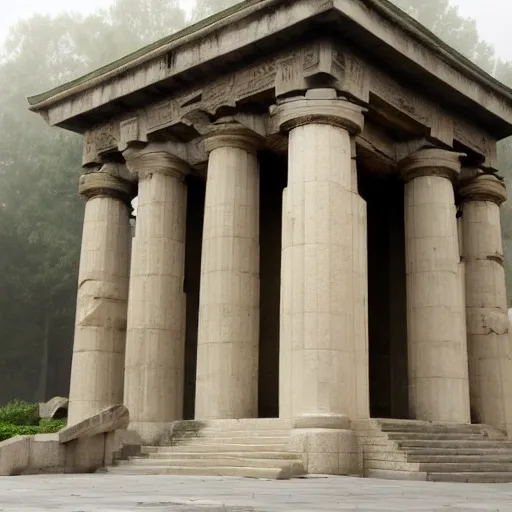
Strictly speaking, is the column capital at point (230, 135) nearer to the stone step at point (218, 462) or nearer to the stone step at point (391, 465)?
the stone step at point (218, 462)

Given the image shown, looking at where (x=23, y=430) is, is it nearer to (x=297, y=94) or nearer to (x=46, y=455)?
(x=46, y=455)

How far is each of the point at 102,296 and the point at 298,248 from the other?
7.91 m

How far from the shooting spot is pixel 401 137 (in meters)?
22.6

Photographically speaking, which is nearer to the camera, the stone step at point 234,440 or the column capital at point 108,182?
the stone step at point 234,440

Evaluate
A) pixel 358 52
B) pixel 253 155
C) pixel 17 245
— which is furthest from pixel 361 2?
pixel 17 245

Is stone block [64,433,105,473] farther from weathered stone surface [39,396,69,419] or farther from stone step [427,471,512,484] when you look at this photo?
weathered stone surface [39,396,69,419]

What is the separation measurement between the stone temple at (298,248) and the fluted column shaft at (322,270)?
5cm

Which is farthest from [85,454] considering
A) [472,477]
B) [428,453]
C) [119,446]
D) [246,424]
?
[472,477]

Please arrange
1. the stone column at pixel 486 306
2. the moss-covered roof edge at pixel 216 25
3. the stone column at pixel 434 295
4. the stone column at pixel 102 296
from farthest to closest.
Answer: the stone column at pixel 102 296 < the stone column at pixel 486 306 < the stone column at pixel 434 295 < the moss-covered roof edge at pixel 216 25

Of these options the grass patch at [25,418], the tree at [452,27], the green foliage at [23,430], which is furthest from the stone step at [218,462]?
the tree at [452,27]

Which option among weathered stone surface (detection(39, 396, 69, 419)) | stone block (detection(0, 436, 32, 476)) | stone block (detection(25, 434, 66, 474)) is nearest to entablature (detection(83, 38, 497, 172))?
stone block (detection(25, 434, 66, 474))

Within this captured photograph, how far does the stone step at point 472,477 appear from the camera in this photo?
15.0 meters

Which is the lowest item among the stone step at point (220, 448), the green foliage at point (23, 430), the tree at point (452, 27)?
the stone step at point (220, 448)

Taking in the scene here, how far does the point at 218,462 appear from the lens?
1611 cm
